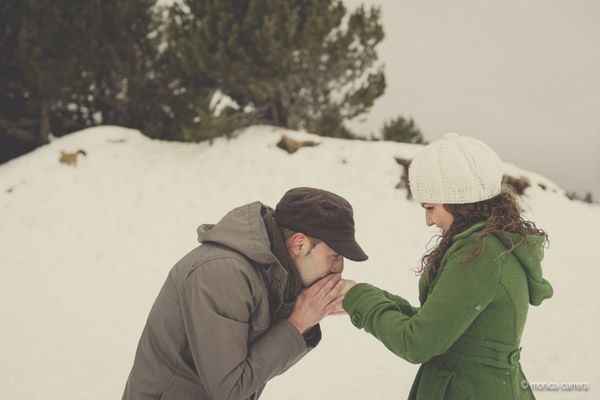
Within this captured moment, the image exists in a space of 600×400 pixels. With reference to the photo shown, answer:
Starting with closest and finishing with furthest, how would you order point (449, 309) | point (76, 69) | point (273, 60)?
1. point (449, 309)
2. point (273, 60)
3. point (76, 69)

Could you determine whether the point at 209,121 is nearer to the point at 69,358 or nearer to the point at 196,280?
the point at 69,358

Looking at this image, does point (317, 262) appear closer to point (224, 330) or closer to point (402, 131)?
point (224, 330)

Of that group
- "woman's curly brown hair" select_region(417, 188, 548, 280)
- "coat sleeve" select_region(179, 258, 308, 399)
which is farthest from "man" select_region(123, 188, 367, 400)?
"woman's curly brown hair" select_region(417, 188, 548, 280)

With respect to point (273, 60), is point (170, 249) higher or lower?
lower

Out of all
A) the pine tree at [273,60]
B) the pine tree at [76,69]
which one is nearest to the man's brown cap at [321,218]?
the pine tree at [273,60]

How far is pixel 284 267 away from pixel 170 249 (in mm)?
7174

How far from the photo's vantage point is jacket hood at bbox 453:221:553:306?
164 cm

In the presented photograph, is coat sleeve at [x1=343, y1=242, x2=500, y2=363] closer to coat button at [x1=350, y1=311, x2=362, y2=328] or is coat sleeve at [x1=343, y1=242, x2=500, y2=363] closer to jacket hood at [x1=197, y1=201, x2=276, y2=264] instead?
coat button at [x1=350, y1=311, x2=362, y2=328]

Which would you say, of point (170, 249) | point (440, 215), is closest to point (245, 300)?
point (440, 215)

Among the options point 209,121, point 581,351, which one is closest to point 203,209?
point 209,121

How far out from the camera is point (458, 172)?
1.76 metres

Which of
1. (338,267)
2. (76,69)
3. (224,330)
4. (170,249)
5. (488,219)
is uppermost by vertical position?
(76,69)

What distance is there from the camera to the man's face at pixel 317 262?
6.34 ft

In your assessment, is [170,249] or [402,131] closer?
[170,249]
